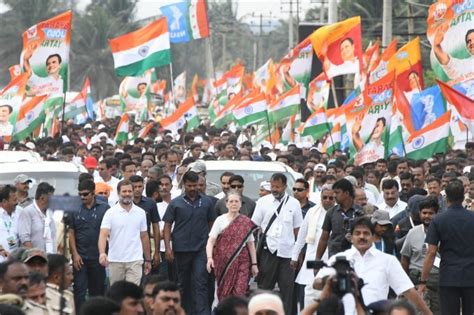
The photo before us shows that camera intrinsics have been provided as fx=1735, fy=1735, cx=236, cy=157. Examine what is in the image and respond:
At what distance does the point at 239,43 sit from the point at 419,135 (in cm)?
14311

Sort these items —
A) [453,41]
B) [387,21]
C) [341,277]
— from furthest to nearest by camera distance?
[387,21] < [453,41] < [341,277]

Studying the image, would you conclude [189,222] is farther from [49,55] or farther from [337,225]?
[49,55]

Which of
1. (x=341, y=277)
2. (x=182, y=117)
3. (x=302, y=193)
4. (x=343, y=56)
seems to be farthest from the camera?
(x=182, y=117)

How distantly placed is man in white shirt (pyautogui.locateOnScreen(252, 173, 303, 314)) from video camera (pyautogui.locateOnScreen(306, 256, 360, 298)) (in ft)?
24.1

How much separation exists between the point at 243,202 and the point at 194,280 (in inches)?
48.6

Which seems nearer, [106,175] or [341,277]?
[341,277]

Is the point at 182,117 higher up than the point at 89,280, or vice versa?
the point at 182,117

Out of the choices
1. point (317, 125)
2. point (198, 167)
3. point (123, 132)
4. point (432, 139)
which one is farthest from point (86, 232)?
point (123, 132)

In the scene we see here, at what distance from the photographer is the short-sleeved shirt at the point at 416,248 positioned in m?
15.3

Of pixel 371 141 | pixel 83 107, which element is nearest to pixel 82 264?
pixel 371 141

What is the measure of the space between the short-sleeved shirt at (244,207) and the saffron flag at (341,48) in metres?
15.4

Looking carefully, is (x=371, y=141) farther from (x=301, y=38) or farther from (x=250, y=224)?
(x=301, y=38)

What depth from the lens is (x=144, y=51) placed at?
3725 centimetres

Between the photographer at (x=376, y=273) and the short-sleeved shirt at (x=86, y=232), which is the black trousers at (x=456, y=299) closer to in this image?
the photographer at (x=376, y=273)
